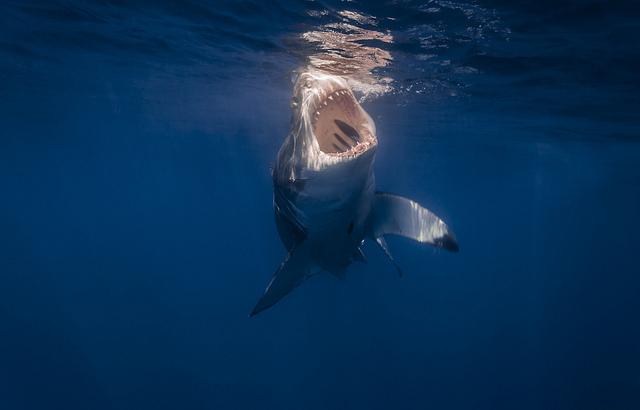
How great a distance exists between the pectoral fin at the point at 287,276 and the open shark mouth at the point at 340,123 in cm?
144

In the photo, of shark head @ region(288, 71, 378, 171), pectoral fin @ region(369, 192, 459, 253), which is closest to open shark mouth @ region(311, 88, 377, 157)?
shark head @ region(288, 71, 378, 171)

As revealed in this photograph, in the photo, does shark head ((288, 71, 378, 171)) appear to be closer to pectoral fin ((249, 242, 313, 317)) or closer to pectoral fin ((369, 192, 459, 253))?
Result: pectoral fin ((369, 192, 459, 253))

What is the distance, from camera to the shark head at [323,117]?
3.54m

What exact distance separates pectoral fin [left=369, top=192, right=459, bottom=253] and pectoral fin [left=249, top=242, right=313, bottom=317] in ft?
3.54

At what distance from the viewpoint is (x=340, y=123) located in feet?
17.3

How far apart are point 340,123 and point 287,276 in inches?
86.9

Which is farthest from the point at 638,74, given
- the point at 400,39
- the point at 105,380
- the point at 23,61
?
the point at 105,380

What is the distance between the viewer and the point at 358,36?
1041 centimetres

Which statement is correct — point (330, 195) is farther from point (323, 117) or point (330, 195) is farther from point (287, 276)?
point (287, 276)

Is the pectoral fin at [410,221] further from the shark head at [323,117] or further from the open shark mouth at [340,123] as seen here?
the shark head at [323,117]

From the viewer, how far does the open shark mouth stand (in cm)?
374

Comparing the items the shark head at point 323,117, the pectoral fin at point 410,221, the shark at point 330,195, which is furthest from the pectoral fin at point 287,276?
the shark head at point 323,117

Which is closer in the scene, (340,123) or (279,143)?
(340,123)

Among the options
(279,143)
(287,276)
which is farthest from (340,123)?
(279,143)
